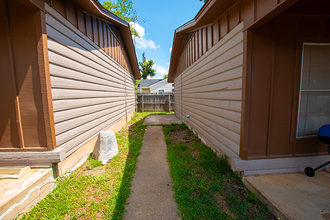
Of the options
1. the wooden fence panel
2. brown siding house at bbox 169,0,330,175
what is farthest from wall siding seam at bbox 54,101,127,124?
the wooden fence panel

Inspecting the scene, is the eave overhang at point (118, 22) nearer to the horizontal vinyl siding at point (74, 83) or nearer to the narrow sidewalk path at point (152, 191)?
the horizontal vinyl siding at point (74, 83)

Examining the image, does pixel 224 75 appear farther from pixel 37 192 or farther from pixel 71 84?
pixel 37 192

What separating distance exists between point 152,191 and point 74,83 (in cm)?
262

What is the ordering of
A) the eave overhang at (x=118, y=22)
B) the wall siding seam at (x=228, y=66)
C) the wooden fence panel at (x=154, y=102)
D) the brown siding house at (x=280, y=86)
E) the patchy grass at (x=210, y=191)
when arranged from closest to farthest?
the patchy grass at (x=210, y=191) < the brown siding house at (x=280, y=86) < the wall siding seam at (x=228, y=66) < the eave overhang at (x=118, y=22) < the wooden fence panel at (x=154, y=102)

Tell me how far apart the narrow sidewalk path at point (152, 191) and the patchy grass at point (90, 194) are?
137 millimetres

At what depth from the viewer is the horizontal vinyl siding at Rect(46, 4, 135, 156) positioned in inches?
98.7

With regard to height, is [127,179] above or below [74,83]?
below

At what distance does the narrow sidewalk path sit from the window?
2.41 meters

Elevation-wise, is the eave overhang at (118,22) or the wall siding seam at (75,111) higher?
the eave overhang at (118,22)

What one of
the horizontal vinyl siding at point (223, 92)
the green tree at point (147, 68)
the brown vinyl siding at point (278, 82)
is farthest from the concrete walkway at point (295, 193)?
the green tree at point (147, 68)

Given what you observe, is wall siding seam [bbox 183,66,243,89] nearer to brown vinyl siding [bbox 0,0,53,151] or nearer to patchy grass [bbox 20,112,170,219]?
patchy grass [bbox 20,112,170,219]

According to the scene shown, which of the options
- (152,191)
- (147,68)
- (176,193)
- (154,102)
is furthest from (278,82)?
(147,68)

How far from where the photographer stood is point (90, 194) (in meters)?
2.33

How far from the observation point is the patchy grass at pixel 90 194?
194cm
